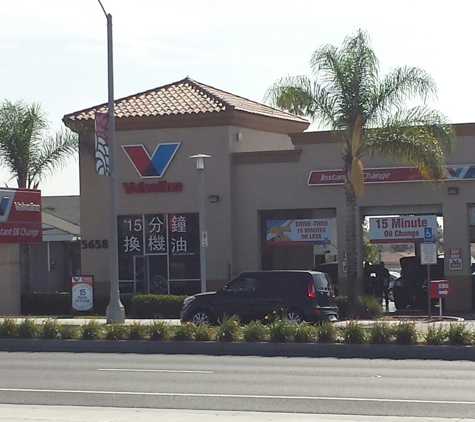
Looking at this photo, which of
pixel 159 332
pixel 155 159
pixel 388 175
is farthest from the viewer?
pixel 155 159

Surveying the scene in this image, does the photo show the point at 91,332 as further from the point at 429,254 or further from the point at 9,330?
the point at 429,254

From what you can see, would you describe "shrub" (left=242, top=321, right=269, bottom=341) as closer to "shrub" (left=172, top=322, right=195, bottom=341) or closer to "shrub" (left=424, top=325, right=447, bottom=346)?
"shrub" (left=172, top=322, right=195, bottom=341)

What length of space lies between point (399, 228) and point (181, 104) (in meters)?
9.38

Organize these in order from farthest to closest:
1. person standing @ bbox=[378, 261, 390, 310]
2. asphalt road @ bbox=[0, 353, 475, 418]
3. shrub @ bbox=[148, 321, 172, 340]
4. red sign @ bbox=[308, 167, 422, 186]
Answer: person standing @ bbox=[378, 261, 390, 310], red sign @ bbox=[308, 167, 422, 186], shrub @ bbox=[148, 321, 172, 340], asphalt road @ bbox=[0, 353, 475, 418]

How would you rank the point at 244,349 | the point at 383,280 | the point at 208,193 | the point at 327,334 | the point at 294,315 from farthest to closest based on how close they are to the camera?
the point at 383,280, the point at 208,193, the point at 294,315, the point at 244,349, the point at 327,334

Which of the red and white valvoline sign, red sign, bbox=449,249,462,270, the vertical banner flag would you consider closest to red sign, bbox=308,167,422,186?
red sign, bbox=449,249,462,270

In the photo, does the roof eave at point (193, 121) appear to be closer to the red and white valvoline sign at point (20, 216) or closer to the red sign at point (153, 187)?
the red sign at point (153, 187)

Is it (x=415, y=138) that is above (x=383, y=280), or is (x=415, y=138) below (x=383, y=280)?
above

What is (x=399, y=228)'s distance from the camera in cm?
3083

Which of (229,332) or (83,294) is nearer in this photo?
(229,332)

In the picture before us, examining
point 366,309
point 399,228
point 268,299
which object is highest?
point 399,228

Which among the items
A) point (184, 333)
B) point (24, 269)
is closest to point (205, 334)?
point (184, 333)

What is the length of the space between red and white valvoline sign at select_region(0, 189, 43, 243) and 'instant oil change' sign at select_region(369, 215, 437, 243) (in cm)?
1226

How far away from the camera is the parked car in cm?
3234
